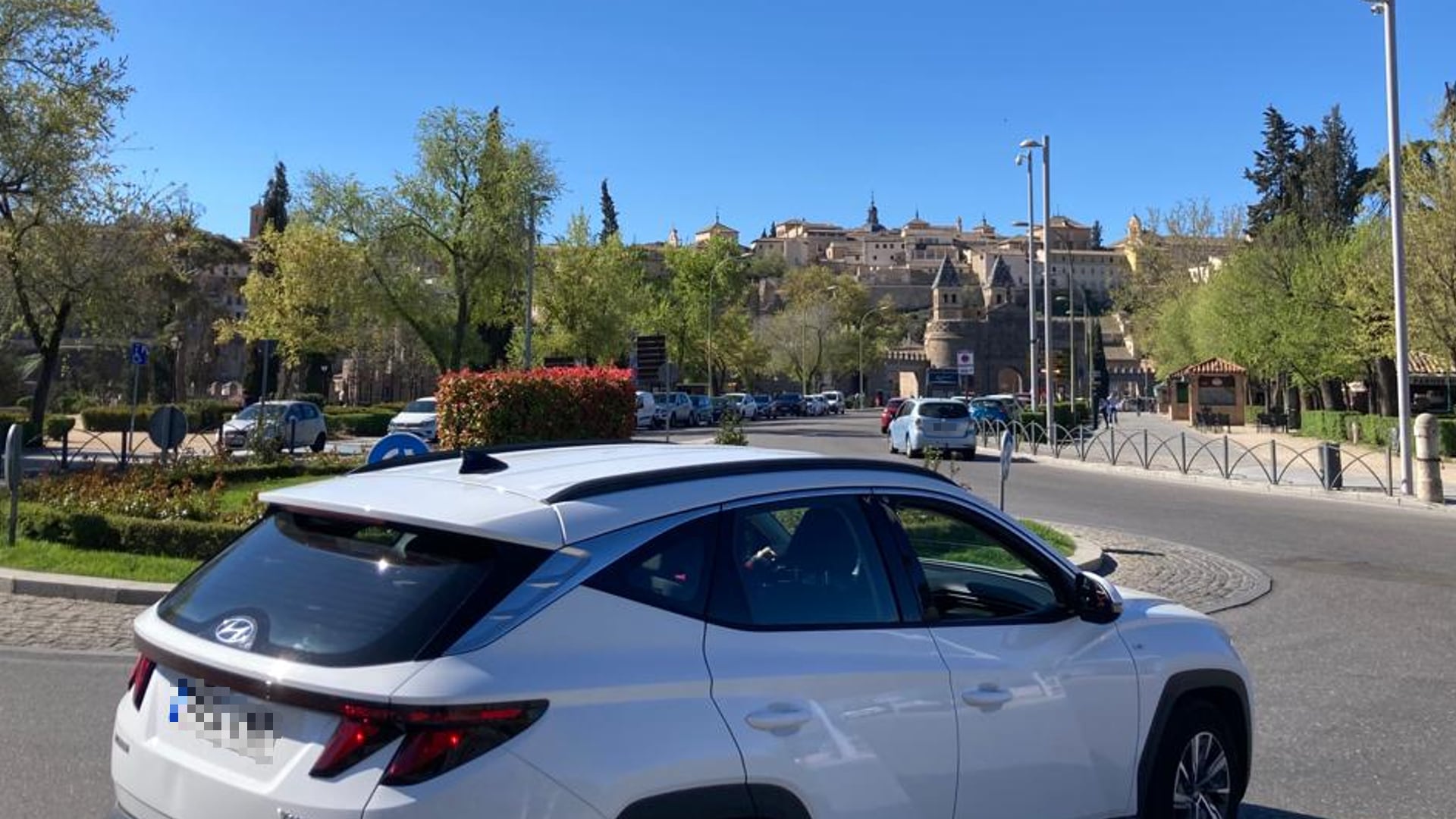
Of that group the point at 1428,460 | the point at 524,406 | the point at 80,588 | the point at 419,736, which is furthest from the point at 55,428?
the point at 419,736

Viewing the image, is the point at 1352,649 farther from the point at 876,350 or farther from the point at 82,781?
the point at 876,350

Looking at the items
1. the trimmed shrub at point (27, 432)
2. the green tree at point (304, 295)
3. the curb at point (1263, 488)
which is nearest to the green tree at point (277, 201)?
the green tree at point (304, 295)

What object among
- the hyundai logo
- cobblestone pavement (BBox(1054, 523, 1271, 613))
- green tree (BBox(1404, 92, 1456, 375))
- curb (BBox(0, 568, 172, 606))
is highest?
green tree (BBox(1404, 92, 1456, 375))

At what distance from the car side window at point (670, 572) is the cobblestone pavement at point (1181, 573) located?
816 cm

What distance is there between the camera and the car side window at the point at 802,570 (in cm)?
292

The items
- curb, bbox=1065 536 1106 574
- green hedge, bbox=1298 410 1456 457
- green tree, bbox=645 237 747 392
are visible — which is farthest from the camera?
green tree, bbox=645 237 747 392

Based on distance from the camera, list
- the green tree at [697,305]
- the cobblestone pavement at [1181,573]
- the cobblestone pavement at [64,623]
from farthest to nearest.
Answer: the green tree at [697,305] < the cobblestone pavement at [1181,573] < the cobblestone pavement at [64,623]

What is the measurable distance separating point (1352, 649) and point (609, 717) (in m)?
7.69

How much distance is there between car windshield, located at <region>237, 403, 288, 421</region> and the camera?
2620 cm

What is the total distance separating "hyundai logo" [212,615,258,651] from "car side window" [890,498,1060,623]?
1.94m

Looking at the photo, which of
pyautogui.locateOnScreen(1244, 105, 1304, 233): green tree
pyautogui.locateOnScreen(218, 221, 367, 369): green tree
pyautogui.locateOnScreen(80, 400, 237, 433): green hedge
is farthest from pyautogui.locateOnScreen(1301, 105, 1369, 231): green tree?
pyautogui.locateOnScreen(80, 400, 237, 433): green hedge

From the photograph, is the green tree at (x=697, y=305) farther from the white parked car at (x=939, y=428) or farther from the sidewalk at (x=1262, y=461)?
the white parked car at (x=939, y=428)

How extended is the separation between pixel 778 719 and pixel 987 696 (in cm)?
83

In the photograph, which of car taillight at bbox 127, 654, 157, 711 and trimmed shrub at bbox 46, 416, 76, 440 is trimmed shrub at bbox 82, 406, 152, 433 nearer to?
trimmed shrub at bbox 46, 416, 76, 440
